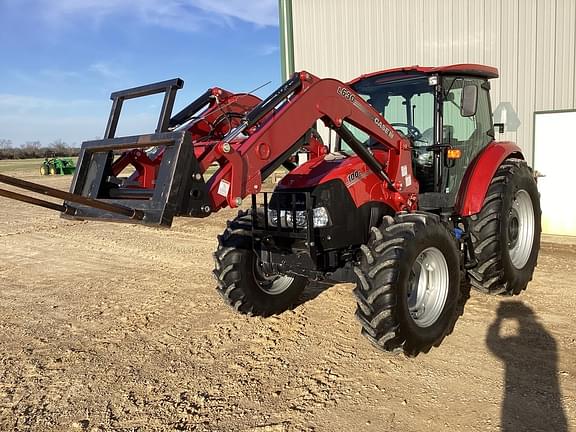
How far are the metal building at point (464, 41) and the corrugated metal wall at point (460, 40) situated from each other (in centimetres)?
2

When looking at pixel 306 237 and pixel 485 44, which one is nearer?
pixel 306 237

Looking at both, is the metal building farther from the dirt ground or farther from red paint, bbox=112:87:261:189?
red paint, bbox=112:87:261:189

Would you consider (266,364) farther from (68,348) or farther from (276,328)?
(68,348)

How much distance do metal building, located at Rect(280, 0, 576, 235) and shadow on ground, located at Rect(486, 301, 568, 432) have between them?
546 centimetres

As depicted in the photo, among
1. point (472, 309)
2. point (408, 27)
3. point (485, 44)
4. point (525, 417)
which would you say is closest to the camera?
point (525, 417)

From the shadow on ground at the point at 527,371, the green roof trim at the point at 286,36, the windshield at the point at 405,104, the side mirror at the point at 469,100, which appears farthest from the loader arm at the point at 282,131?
the green roof trim at the point at 286,36

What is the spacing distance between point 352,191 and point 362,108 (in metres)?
0.69

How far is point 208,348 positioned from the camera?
460 centimetres

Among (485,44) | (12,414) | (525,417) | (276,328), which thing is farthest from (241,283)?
(485,44)

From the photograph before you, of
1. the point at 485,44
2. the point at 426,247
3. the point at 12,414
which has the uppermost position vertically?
the point at 485,44

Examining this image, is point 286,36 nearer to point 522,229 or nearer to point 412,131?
point 412,131

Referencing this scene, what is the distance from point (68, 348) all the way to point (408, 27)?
29.4 ft

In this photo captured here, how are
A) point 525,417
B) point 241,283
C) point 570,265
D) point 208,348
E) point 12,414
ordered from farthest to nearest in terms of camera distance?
1. point 570,265
2. point 241,283
3. point 208,348
4. point 12,414
5. point 525,417

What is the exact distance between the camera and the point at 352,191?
445cm
